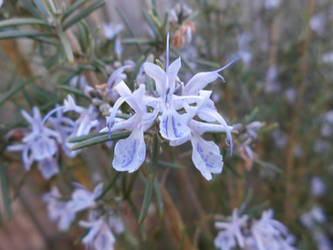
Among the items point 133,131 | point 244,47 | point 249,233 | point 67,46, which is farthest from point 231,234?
point 244,47

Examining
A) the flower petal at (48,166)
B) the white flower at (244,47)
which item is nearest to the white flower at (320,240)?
the white flower at (244,47)

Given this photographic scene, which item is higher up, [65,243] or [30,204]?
[30,204]

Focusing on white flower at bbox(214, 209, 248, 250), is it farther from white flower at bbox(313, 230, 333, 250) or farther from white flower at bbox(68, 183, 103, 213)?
white flower at bbox(313, 230, 333, 250)

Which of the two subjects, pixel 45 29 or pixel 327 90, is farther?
pixel 327 90

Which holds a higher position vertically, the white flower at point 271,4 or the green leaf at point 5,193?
the white flower at point 271,4

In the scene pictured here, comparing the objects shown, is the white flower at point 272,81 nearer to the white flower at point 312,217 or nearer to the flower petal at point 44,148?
the white flower at point 312,217

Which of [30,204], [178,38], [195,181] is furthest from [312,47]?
[30,204]

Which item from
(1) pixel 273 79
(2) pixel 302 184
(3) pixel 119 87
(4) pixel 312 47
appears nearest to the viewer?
(3) pixel 119 87

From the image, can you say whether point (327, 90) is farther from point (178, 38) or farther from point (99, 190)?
point (99, 190)
